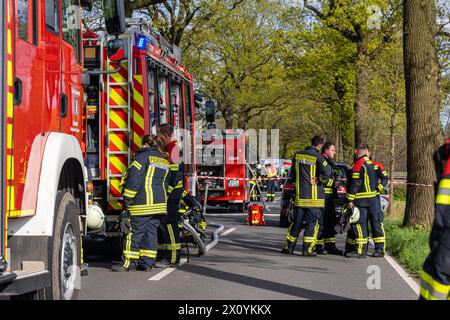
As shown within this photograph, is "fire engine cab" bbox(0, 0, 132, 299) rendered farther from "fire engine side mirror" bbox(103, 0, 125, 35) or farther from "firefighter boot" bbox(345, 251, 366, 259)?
"firefighter boot" bbox(345, 251, 366, 259)

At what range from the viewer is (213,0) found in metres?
29.3

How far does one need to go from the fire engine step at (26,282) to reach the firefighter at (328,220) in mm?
7366

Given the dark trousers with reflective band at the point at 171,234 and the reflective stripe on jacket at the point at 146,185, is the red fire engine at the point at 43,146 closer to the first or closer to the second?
the reflective stripe on jacket at the point at 146,185

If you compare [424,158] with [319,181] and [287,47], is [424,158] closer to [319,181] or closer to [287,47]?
[319,181]

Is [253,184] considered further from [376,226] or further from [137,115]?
[137,115]

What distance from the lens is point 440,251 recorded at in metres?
3.79

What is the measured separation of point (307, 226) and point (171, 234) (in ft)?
8.10

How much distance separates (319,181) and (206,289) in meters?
4.17

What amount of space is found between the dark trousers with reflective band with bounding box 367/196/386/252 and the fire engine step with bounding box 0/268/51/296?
7.51 meters

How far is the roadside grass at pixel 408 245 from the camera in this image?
10.8 m

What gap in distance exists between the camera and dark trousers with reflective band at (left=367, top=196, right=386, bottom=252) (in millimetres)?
12375

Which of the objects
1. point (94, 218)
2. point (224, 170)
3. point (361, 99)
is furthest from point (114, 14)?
point (361, 99)

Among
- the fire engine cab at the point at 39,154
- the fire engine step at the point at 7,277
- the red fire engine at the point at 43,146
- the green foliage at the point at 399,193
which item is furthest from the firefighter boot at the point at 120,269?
the green foliage at the point at 399,193
